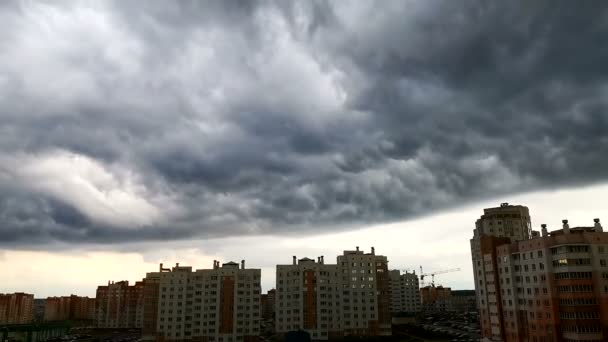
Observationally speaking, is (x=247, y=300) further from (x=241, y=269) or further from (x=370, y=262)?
(x=370, y=262)

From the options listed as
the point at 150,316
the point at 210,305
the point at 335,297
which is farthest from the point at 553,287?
the point at 150,316

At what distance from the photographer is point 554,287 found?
99125mm

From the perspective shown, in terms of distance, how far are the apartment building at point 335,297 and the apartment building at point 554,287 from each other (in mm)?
63954

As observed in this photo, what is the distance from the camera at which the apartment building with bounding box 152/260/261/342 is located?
6742 inches

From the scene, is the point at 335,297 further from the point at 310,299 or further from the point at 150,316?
the point at 150,316

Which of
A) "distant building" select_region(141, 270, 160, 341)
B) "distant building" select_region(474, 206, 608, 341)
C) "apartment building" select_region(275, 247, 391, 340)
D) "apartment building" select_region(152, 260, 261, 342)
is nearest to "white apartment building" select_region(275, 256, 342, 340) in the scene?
"apartment building" select_region(275, 247, 391, 340)

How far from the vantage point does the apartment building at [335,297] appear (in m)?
176

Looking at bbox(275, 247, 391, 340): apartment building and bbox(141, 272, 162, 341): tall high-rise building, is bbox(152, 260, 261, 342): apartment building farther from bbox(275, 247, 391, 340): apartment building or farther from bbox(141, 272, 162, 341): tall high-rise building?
bbox(275, 247, 391, 340): apartment building

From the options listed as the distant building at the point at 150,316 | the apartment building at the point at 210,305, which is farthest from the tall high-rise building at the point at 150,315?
the apartment building at the point at 210,305

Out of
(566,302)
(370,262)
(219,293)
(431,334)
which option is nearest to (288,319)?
(219,293)

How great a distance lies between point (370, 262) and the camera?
184500 mm

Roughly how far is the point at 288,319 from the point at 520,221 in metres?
111

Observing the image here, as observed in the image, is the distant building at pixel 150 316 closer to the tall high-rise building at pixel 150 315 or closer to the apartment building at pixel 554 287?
the tall high-rise building at pixel 150 315

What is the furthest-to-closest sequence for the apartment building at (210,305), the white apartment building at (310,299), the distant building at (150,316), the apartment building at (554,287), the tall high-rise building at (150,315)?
1. the tall high-rise building at (150,315)
2. the distant building at (150,316)
3. the white apartment building at (310,299)
4. the apartment building at (210,305)
5. the apartment building at (554,287)
